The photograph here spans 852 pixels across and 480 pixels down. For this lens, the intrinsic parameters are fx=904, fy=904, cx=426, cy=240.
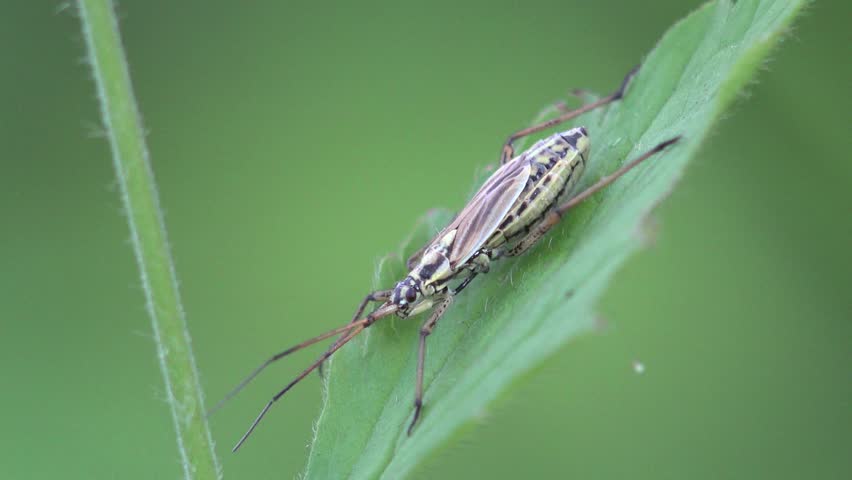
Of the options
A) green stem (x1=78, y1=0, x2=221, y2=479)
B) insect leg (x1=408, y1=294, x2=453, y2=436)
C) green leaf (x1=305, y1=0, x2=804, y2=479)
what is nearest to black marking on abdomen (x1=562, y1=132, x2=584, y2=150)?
green leaf (x1=305, y1=0, x2=804, y2=479)

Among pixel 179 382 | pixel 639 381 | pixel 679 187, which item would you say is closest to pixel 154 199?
pixel 179 382

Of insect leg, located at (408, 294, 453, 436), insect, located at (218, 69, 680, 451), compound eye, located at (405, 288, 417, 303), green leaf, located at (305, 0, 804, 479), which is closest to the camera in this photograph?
green leaf, located at (305, 0, 804, 479)

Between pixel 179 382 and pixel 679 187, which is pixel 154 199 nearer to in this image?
pixel 179 382

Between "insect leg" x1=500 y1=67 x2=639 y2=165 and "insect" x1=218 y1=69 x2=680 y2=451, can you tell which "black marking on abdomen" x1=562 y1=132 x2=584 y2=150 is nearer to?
"insect" x1=218 y1=69 x2=680 y2=451

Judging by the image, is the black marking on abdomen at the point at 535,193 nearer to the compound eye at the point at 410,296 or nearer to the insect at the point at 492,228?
the insect at the point at 492,228

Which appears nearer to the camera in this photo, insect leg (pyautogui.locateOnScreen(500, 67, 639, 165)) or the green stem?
the green stem

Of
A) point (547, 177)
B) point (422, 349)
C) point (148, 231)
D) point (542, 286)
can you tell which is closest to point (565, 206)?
point (547, 177)

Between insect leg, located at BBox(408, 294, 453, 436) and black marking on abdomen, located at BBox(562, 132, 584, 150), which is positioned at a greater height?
black marking on abdomen, located at BBox(562, 132, 584, 150)

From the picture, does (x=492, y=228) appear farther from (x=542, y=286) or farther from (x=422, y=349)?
(x=542, y=286)
